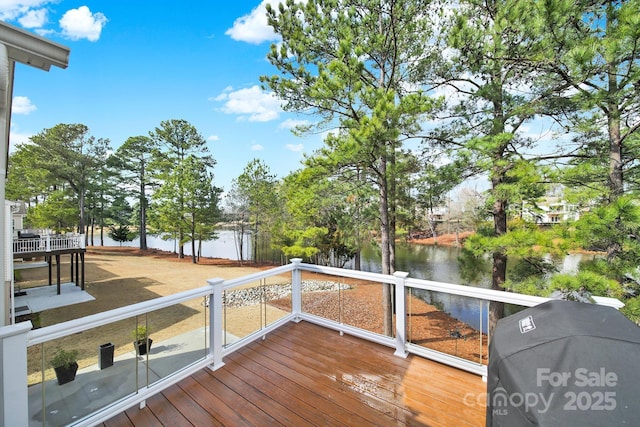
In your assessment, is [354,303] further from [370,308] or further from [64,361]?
[64,361]

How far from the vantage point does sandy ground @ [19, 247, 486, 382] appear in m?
4.21

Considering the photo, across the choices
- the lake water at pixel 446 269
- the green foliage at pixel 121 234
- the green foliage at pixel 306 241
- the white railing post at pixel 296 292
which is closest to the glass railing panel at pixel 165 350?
the white railing post at pixel 296 292

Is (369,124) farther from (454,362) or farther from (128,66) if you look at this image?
(128,66)

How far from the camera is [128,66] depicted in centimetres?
954

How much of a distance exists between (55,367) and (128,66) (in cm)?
990

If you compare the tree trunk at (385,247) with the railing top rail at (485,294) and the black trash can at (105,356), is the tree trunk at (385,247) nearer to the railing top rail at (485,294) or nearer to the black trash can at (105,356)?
the railing top rail at (485,294)

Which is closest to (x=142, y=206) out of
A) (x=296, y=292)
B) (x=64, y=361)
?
(x=64, y=361)

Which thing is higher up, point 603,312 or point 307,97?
point 307,97

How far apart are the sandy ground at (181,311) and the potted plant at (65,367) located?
0.19m

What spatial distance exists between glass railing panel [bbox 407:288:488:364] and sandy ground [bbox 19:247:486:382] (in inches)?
1.0

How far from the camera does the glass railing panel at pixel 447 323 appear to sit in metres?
6.45

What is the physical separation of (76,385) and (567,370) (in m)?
4.25

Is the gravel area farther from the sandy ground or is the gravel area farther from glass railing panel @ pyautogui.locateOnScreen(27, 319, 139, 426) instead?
glass railing panel @ pyautogui.locateOnScreen(27, 319, 139, 426)

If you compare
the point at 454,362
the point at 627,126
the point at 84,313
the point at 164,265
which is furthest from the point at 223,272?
the point at 627,126
